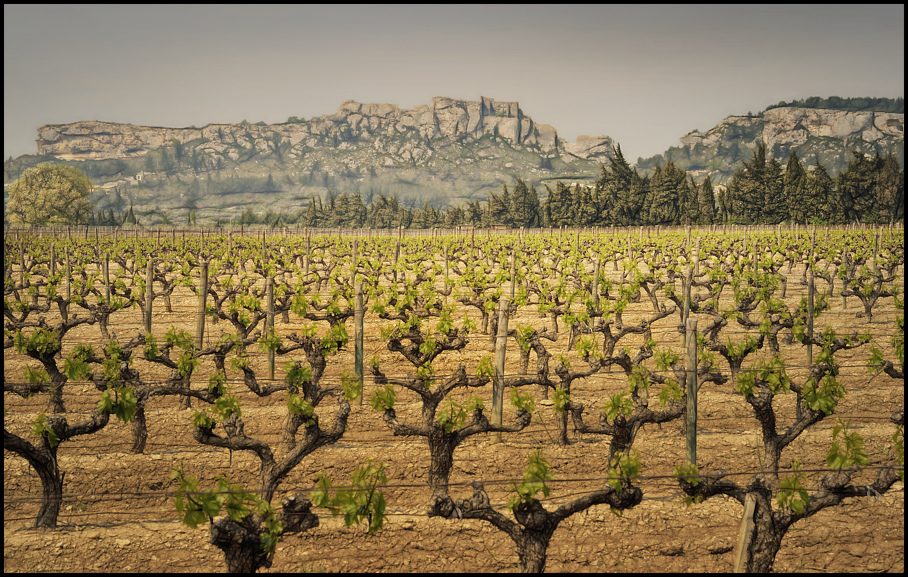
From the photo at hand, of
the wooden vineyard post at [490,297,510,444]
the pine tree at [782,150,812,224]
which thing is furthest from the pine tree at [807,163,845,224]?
the wooden vineyard post at [490,297,510,444]

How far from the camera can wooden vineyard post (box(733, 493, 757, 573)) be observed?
4.82m

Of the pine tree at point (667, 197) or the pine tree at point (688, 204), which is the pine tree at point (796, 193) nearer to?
the pine tree at point (688, 204)

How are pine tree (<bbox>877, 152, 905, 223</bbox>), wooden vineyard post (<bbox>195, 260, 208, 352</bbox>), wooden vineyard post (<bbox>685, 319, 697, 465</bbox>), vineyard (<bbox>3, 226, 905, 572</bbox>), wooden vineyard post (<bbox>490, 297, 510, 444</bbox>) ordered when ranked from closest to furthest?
1. vineyard (<bbox>3, 226, 905, 572</bbox>)
2. wooden vineyard post (<bbox>685, 319, 697, 465</bbox>)
3. wooden vineyard post (<bbox>490, 297, 510, 444</bbox>)
4. wooden vineyard post (<bbox>195, 260, 208, 352</bbox>)
5. pine tree (<bbox>877, 152, 905, 223</bbox>)

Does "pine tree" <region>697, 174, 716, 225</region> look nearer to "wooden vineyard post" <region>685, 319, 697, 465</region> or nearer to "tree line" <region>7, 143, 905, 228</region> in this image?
"tree line" <region>7, 143, 905, 228</region>

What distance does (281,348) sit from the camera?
392 inches

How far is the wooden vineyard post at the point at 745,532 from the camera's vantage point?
190 inches

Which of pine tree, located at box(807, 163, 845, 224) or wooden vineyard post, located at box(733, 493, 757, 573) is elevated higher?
pine tree, located at box(807, 163, 845, 224)

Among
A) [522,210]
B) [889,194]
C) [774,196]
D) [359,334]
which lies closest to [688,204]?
[774,196]

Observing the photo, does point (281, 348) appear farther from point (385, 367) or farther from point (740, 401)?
point (740, 401)

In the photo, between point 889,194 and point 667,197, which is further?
point 667,197

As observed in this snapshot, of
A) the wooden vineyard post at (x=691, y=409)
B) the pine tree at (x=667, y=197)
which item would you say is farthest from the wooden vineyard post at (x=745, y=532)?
the pine tree at (x=667, y=197)

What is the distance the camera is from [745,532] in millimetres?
4906

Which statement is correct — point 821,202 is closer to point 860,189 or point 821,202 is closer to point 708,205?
point 860,189

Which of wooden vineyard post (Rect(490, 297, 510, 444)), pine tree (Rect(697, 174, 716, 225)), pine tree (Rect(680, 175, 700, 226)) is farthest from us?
pine tree (Rect(697, 174, 716, 225))
